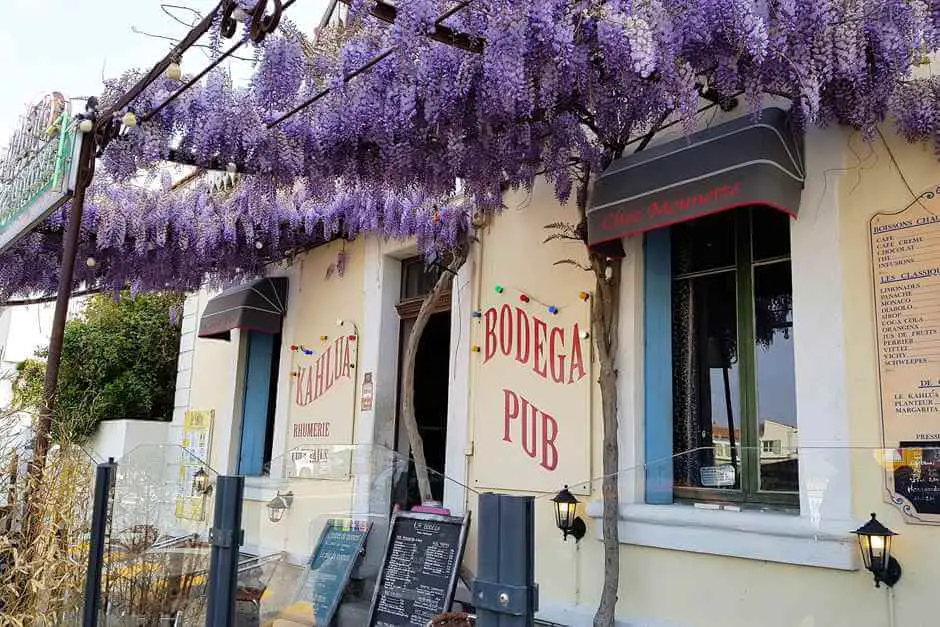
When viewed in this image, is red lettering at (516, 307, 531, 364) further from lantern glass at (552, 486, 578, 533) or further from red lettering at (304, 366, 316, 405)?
red lettering at (304, 366, 316, 405)

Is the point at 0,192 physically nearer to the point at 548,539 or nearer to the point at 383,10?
the point at 383,10

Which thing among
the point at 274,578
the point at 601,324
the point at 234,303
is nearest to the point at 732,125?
the point at 601,324

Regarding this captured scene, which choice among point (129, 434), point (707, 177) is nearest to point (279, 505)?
point (707, 177)

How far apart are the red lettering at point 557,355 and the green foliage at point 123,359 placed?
7.69 metres

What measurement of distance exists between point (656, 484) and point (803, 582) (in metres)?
1.03

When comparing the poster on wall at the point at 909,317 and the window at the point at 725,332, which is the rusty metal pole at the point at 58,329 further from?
the poster on wall at the point at 909,317

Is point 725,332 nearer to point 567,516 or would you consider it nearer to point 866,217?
point 866,217

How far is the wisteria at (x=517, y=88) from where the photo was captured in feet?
9.68

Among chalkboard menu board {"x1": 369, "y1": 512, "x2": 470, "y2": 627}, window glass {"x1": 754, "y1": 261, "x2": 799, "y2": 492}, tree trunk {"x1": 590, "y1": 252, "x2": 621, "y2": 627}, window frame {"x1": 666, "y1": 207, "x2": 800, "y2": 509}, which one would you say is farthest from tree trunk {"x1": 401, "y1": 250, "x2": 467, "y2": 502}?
window glass {"x1": 754, "y1": 261, "x2": 799, "y2": 492}

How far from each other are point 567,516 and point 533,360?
226cm

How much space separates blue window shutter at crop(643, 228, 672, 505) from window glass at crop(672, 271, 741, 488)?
5 cm

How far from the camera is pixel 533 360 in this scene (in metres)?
4.98

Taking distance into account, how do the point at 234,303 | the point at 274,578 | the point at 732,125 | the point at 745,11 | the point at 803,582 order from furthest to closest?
1. the point at 234,303
2. the point at 274,578
3. the point at 732,125
4. the point at 745,11
5. the point at 803,582

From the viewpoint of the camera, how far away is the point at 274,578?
403 cm
